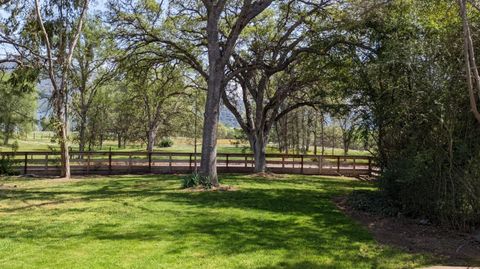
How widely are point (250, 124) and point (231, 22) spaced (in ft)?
17.0

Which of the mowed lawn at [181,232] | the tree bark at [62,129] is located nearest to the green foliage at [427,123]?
the mowed lawn at [181,232]

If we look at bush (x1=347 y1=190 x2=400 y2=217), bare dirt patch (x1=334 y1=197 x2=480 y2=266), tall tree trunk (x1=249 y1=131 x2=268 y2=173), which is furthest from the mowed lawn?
tall tree trunk (x1=249 y1=131 x2=268 y2=173)

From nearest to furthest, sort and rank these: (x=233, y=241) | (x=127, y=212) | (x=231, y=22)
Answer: (x=233, y=241) < (x=127, y=212) < (x=231, y=22)

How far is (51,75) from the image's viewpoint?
16906mm

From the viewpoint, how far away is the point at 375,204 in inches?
419

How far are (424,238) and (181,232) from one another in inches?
174

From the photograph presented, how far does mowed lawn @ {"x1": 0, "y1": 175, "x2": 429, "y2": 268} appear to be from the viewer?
6.12 m

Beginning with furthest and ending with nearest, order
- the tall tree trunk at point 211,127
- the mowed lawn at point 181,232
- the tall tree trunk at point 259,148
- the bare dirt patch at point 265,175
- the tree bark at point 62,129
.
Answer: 1. the tall tree trunk at point 259,148
2. the bare dirt patch at point 265,175
3. the tree bark at point 62,129
4. the tall tree trunk at point 211,127
5. the mowed lawn at point 181,232

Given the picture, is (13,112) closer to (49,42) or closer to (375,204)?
(49,42)

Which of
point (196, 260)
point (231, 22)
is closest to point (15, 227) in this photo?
point (196, 260)

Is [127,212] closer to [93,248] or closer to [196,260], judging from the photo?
[93,248]

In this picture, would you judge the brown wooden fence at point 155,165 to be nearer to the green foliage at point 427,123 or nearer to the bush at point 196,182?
the bush at point 196,182

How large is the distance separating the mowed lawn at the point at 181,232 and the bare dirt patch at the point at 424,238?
37cm

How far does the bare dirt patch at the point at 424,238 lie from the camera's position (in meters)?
6.63
